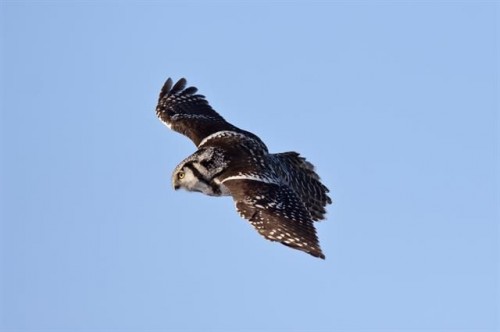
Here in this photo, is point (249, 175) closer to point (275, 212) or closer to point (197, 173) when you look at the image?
point (197, 173)

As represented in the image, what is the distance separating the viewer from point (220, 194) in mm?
22812

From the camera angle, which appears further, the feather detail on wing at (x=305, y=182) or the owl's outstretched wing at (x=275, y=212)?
the feather detail on wing at (x=305, y=182)

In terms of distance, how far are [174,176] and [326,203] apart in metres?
3.25

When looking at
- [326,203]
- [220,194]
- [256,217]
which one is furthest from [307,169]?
[256,217]

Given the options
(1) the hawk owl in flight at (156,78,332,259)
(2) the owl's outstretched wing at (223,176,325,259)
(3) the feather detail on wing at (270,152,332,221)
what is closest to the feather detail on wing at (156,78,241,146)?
(1) the hawk owl in flight at (156,78,332,259)

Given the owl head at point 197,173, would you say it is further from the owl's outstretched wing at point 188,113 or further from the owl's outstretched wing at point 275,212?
the owl's outstretched wing at point 188,113

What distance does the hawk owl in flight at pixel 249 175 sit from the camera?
66.7 ft

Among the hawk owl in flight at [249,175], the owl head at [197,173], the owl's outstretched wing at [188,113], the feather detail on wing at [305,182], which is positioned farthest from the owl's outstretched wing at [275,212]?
the owl's outstretched wing at [188,113]

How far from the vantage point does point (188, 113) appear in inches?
1021

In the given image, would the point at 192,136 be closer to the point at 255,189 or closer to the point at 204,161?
the point at 204,161

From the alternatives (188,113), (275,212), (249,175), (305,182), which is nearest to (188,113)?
(188,113)

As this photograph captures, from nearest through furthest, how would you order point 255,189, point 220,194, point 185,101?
1. point 255,189
2. point 220,194
3. point 185,101

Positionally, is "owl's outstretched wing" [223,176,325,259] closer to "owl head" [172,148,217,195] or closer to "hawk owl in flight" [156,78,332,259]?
"hawk owl in flight" [156,78,332,259]

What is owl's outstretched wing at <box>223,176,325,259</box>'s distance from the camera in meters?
19.8
